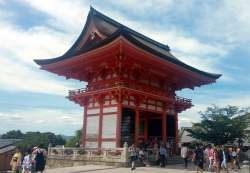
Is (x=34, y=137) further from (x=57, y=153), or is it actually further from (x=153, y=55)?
(x=153, y=55)

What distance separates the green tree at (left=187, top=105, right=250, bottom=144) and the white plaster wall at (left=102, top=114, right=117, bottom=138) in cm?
1448

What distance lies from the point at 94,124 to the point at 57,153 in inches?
202

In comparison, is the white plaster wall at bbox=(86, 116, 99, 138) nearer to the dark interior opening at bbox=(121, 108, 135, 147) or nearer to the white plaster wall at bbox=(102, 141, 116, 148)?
the white plaster wall at bbox=(102, 141, 116, 148)

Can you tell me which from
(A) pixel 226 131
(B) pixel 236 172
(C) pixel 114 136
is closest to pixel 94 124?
(C) pixel 114 136

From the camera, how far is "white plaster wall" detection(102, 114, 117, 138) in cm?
2069

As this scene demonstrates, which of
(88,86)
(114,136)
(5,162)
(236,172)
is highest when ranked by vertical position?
(88,86)

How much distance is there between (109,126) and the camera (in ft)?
69.2

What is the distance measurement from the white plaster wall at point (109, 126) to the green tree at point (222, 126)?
1448 centimetres

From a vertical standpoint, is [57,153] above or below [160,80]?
below

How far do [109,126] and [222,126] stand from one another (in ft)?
50.5

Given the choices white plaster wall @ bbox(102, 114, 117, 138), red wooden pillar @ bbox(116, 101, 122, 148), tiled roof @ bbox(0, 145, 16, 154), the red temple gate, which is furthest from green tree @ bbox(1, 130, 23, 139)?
red wooden pillar @ bbox(116, 101, 122, 148)

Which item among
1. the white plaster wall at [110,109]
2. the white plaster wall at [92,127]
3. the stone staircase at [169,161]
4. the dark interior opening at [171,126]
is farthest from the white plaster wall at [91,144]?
the dark interior opening at [171,126]

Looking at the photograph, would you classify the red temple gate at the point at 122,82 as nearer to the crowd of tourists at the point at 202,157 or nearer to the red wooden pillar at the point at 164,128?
the red wooden pillar at the point at 164,128

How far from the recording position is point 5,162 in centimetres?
5019
